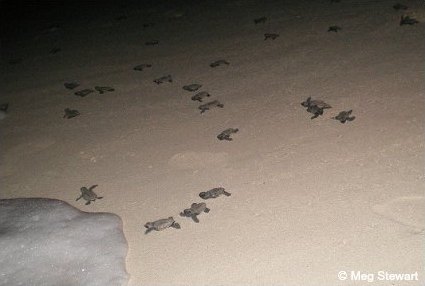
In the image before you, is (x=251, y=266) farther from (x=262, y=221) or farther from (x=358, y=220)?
(x=358, y=220)

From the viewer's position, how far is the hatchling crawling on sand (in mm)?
3387

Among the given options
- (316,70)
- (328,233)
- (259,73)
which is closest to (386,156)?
(328,233)

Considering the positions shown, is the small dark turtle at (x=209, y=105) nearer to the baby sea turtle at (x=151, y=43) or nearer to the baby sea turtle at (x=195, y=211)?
the baby sea turtle at (x=195, y=211)

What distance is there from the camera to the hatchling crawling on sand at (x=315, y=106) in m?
3.39

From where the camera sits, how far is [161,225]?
2.61m

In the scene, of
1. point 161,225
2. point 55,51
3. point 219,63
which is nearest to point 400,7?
point 219,63

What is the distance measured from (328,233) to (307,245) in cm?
14

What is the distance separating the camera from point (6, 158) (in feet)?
12.1

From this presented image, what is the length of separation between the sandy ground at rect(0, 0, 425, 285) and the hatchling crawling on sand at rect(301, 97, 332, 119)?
59 millimetres

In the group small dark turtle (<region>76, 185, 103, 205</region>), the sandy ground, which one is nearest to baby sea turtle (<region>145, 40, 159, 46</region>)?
the sandy ground

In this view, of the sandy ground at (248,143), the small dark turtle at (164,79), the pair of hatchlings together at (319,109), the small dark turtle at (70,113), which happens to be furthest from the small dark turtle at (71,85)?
the pair of hatchlings together at (319,109)

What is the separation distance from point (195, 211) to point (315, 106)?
1.40 metres

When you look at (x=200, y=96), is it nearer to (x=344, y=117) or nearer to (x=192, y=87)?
(x=192, y=87)

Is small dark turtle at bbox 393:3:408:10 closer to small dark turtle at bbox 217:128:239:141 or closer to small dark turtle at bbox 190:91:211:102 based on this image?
small dark turtle at bbox 190:91:211:102
